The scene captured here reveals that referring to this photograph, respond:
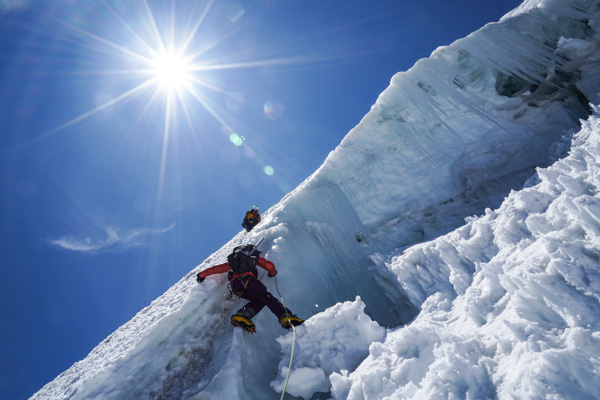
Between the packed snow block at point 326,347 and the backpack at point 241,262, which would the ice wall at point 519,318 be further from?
the backpack at point 241,262

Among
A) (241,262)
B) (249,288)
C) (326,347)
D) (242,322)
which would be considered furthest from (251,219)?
(326,347)

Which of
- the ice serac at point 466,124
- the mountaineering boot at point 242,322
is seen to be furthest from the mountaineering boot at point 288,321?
the ice serac at point 466,124

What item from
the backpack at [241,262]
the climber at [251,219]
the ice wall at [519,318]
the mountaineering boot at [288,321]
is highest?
the climber at [251,219]

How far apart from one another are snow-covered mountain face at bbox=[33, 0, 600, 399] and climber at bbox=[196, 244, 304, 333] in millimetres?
263

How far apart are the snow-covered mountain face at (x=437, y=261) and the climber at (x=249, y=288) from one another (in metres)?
0.26

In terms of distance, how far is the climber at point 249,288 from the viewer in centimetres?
386

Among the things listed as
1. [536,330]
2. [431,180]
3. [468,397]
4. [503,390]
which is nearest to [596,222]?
[536,330]

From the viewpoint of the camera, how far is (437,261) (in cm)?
402

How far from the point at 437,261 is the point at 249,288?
304 centimetres

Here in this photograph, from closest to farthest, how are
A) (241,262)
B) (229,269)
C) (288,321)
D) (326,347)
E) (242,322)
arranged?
1. (326,347)
2. (288,321)
3. (242,322)
4. (241,262)
5. (229,269)

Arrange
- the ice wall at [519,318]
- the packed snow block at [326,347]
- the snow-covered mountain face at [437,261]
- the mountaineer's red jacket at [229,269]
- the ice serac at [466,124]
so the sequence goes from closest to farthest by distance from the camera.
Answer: the ice wall at [519,318] → the snow-covered mountain face at [437,261] → the packed snow block at [326,347] → the mountaineer's red jacket at [229,269] → the ice serac at [466,124]

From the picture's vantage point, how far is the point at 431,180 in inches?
262

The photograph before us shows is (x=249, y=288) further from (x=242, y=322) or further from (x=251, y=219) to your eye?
(x=251, y=219)

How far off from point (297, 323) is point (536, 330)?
274 cm
